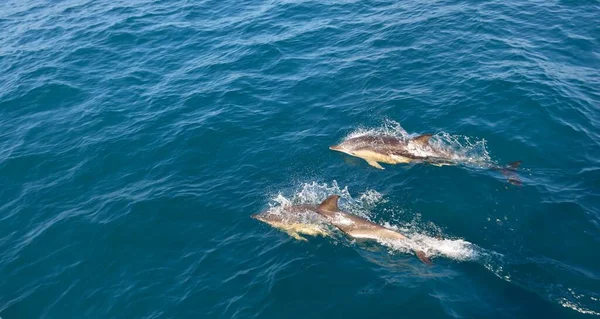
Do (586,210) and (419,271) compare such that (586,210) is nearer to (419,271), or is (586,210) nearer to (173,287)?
(419,271)

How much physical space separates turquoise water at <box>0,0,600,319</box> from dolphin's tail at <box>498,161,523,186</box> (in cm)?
45

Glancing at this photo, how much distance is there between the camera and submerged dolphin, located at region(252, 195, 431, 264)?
61.9 feet

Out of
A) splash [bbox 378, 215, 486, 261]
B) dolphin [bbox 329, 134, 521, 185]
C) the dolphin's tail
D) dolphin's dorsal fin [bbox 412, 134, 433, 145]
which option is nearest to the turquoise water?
splash [bbox 378, 215, 486, 261]

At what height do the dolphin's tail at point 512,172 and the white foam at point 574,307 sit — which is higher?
the dolphin's tail at point 512,172

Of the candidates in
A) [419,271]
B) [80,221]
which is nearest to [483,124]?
[419,271]

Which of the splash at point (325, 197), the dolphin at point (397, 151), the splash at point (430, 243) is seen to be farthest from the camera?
the dolphin at point (397, 151)

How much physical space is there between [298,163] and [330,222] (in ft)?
18.1

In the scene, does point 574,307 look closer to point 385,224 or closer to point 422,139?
point 385,224

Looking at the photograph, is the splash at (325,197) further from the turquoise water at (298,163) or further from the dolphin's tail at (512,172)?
the dolphin's tail at (512,172)

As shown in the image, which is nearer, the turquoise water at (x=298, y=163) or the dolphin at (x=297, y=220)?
the turquoise water at (x=298, y=163)

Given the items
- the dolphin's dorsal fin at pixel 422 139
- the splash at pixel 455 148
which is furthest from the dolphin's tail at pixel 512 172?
the dolphin's dorsal fin at pixel 422 139

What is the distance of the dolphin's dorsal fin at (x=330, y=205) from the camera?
779 inches

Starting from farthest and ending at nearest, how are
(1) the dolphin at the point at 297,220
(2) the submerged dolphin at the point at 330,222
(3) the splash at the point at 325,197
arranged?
(3) the splash at the point at 325,197 → (1) the dolphin at the point at 297,220 → (2) the submerged dolphin at the point at 330,222

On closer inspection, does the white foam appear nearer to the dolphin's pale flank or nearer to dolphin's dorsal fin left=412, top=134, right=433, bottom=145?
the dolphin's pale flank
